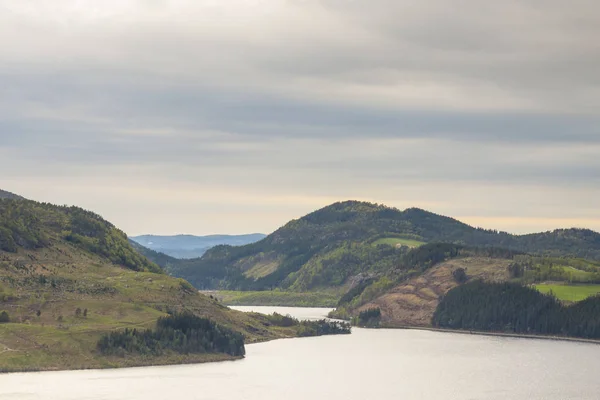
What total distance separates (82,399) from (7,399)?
1484 cm

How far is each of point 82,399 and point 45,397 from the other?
765 cm

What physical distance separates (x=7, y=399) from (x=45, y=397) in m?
7.83

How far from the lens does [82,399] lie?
19988 cm

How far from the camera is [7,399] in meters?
196

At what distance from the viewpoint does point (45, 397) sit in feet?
656
